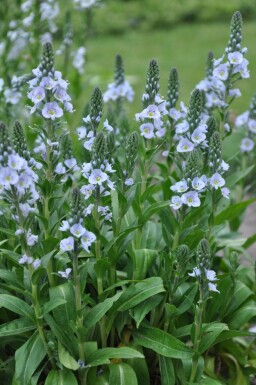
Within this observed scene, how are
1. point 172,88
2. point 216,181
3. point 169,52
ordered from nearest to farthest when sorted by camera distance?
point 216,181 → point 172,88 → point 169,52

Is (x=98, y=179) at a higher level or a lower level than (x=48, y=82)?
lower

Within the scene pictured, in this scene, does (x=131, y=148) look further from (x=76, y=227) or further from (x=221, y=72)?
(x=221, y=72)

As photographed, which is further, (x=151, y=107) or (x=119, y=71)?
(x=119, y=71)

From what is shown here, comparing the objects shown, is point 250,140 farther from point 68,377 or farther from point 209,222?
point 68,377

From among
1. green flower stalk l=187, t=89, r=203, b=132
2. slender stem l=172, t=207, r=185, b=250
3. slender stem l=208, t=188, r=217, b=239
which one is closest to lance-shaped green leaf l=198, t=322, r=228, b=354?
slender stem l=172, t=207, r=185, b=250

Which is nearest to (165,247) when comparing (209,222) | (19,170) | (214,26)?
(209,222)

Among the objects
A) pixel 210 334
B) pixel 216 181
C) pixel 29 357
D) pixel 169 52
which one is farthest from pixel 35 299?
pixel 169 52

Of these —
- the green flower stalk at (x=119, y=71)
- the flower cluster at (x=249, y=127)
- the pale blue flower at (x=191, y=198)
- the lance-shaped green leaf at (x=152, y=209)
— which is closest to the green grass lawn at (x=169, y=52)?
the flower cluster at (x=249, y=127)

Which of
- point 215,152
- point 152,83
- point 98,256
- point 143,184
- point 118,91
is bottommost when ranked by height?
point 98,256
